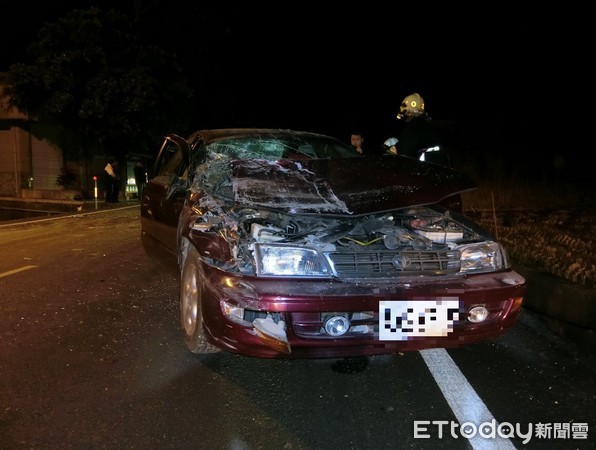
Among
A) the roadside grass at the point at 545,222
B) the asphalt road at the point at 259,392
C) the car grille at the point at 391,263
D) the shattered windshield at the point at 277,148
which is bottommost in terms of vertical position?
the asphalt road at the point at 259,392

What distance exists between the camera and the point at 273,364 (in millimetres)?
3742

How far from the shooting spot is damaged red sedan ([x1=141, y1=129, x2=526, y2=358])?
3.05 m

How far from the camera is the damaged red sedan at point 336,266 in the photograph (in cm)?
305

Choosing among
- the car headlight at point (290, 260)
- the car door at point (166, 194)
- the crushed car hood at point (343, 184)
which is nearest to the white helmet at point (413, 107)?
the crushed car hood at point (343, 184)

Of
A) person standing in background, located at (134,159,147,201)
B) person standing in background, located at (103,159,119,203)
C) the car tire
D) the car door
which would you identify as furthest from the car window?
person standing in background, located at (103,159,119,203)

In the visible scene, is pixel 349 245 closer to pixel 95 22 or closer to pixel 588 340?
pixel 588 340

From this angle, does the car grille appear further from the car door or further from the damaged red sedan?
the car door

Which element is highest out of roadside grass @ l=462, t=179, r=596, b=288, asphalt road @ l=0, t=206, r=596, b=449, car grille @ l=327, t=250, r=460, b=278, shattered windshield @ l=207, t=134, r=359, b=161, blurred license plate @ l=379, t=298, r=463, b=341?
shattered windshield @ l=207, t=134, r=359, b=161

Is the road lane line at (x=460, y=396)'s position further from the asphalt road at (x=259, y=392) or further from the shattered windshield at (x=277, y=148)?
the shattered windshield at (x=277, y=148)

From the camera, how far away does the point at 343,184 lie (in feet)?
12.8

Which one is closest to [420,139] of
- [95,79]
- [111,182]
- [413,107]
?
[413,107]

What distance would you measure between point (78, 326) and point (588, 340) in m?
3.99

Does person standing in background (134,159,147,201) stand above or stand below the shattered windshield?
below

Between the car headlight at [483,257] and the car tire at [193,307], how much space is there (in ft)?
5.36
